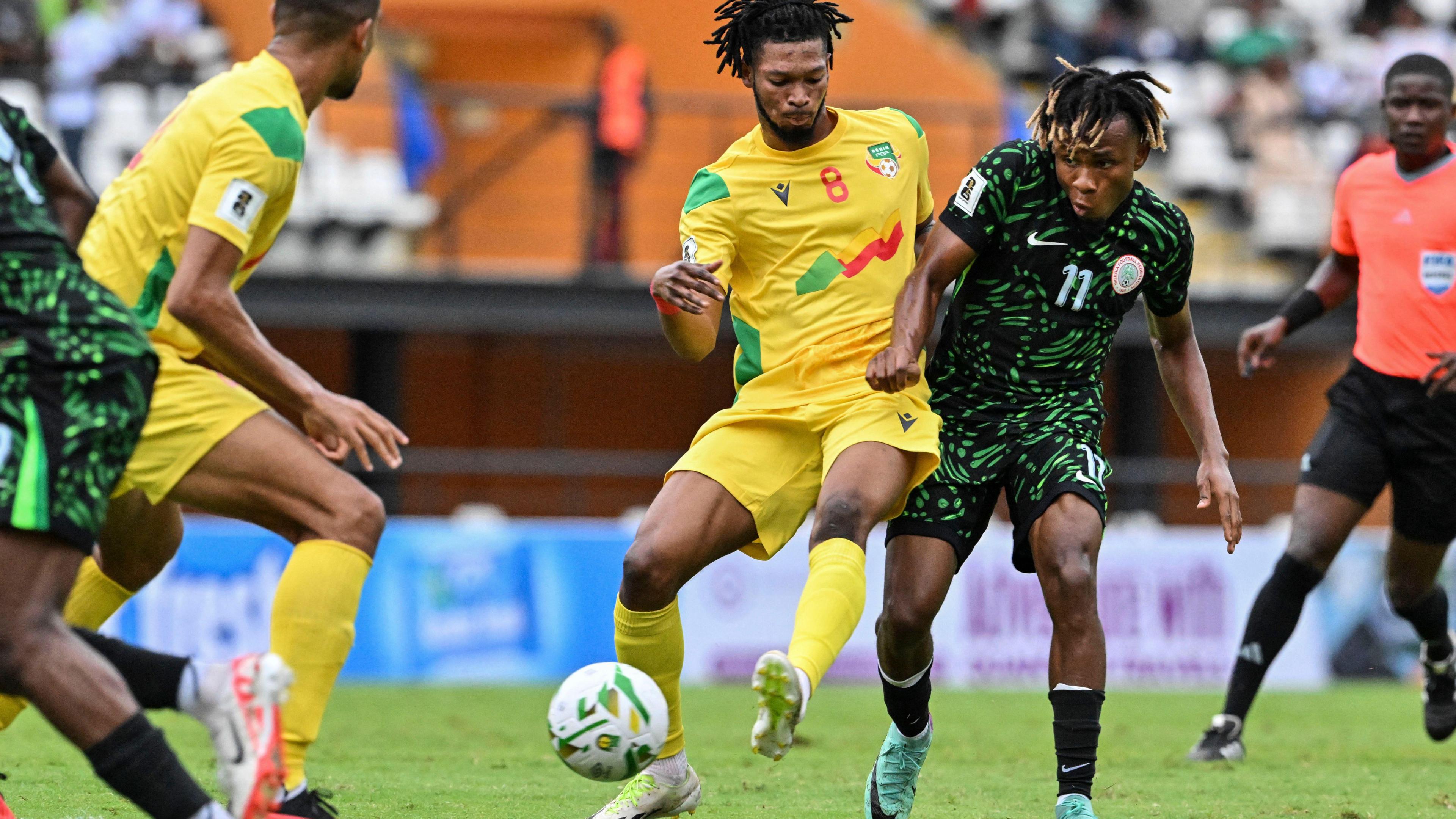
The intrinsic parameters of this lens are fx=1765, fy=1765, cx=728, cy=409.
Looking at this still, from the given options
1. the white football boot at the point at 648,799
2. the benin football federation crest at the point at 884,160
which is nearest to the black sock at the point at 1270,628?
the benin football federation crest at the point at 884,160

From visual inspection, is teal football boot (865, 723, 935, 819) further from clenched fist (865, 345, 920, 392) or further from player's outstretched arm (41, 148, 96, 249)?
player's outstretched arm (41, 148, 96, 249)

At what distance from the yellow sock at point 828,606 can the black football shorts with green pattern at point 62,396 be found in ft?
6.23

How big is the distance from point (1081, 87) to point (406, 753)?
4303 mm

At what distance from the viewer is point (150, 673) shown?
14.3ft

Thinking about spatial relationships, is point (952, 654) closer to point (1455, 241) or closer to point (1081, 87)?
point (1455, 241)

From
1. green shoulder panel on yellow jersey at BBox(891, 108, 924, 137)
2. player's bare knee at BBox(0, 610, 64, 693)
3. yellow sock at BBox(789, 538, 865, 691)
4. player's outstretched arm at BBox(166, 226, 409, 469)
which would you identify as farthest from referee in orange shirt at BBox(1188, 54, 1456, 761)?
player's bare knee at BBox(0, 610, 64, 693)

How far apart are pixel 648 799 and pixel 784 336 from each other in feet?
5.12

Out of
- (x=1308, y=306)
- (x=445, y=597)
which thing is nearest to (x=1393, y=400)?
(x=1308, y=306)

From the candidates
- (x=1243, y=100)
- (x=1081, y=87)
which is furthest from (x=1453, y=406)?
(x=1243, y=100)

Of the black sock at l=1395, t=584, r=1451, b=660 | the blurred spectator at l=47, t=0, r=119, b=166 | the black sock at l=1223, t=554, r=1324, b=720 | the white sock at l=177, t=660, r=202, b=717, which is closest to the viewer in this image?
the white sock at l=177, t=660, r=202, b=717

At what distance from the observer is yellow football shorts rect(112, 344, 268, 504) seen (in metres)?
4.65

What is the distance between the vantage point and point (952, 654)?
13.4 meters

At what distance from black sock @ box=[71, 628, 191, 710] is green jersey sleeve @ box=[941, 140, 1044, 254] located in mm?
2773

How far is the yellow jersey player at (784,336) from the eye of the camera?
5445 mm
